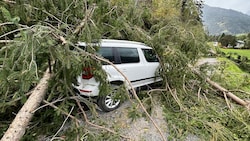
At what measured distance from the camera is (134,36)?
680 centimetres

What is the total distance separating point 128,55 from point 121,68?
0.47 meters

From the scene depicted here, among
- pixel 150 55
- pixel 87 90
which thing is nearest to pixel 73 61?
pixel 87 90

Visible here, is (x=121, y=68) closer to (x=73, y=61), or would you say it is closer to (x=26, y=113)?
(x=73, y=61)

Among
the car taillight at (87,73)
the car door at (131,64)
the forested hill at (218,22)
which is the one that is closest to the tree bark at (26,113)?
the car taillight at (87,73)

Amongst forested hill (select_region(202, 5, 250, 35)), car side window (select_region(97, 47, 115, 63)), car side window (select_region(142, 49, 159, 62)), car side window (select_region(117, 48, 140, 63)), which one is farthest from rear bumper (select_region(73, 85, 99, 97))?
forested hill (select_region(202, 5, 250, 35))

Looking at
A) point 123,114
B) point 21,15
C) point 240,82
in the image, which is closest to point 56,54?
point 21,15

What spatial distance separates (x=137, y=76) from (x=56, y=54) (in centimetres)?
316

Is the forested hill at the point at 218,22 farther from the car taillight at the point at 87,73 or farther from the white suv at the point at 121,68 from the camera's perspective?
the car taillight at the point at 87,73

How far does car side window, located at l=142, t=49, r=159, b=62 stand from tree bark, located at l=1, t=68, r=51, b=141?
3021 mm

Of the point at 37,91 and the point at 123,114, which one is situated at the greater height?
the point at 37,91

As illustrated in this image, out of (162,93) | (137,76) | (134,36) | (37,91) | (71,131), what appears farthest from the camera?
(134,36)

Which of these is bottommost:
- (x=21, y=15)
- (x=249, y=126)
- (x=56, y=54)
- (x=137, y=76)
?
(x=249, y=126)

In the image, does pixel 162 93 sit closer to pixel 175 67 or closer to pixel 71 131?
pixel 175 67

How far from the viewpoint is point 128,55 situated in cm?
551
